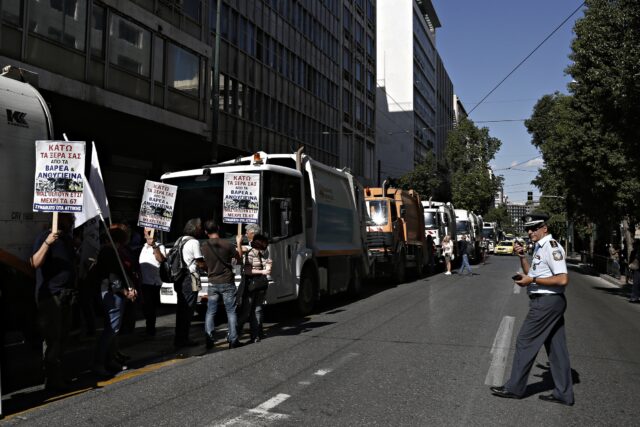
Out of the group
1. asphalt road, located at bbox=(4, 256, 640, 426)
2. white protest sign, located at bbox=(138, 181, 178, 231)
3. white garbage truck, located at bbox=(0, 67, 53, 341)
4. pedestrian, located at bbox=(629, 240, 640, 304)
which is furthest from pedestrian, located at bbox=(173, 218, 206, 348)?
pedestrian, located at bbox=(629, 240, 640, 304)

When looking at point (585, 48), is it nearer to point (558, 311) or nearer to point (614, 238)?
point (558, 311)

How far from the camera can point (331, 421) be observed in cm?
490

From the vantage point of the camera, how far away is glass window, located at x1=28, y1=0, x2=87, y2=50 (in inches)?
560

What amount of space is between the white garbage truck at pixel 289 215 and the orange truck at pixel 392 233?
505 centimetres

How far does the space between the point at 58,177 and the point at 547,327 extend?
4.85 m

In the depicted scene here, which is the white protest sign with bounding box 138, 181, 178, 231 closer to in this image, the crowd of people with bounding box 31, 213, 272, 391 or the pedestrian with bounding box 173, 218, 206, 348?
the crowd of people with bounding box 31, 213, 272, 391

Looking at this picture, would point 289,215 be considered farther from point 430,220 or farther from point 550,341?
point 430,220

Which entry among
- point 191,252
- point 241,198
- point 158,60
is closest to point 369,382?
point 191,252

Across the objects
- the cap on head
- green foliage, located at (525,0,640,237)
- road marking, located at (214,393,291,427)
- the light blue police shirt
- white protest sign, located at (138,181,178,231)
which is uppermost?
green foliage, located at (525,0,640,237)

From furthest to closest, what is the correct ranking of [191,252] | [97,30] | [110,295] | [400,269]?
1. [400,269]
2. [97,30]
3. [191,252]
4. [110,295]

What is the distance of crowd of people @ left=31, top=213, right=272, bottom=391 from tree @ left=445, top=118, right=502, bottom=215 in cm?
5068

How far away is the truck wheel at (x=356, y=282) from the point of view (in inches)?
578

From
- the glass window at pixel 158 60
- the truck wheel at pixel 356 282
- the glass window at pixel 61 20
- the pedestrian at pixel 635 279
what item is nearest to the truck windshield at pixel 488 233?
the pedestrian at pixel 635 279

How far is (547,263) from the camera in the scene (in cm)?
552
